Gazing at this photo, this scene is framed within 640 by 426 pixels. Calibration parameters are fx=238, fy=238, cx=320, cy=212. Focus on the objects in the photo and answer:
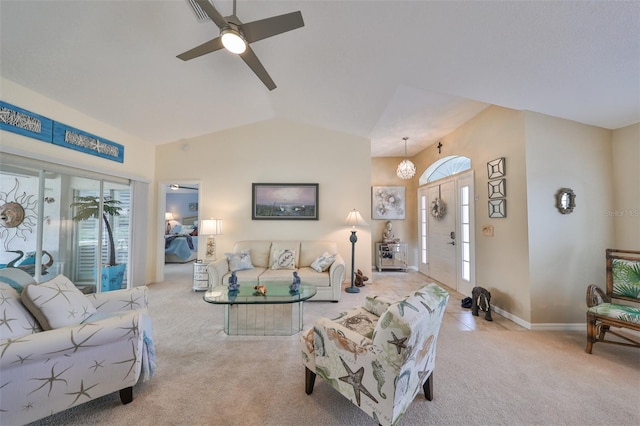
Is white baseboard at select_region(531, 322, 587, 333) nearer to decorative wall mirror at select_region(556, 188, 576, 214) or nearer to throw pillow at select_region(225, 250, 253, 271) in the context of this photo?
decorative wall mirror at select_region(556, 188, 576, 214)

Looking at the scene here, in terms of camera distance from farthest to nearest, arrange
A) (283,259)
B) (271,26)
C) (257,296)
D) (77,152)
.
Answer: (283,259)
(77,152)
(257,296)
(271,26)

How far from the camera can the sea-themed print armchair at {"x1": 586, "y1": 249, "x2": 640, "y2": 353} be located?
81.5 inches

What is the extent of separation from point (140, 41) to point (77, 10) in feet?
1.50

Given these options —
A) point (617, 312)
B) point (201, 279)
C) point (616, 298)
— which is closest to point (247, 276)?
point (201, 279)

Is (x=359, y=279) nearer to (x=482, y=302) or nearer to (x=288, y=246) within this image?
(x=288, y=246)

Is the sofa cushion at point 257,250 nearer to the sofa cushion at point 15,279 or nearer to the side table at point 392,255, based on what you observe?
the sofa cushion at point 15,279

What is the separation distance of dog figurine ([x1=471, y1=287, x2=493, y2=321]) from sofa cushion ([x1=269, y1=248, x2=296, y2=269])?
8.70 ft

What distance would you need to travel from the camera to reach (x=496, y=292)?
10.6 ft

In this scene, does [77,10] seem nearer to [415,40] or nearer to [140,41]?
[140,41]

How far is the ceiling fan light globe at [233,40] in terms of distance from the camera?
178cm

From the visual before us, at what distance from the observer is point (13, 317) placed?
141 cm

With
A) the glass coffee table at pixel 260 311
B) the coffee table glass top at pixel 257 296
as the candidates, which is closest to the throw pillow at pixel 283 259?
the glass coffee table at pixel 260 311

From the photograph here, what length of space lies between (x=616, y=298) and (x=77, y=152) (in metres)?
6.54

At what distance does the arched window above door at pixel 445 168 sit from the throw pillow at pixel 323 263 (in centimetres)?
267
